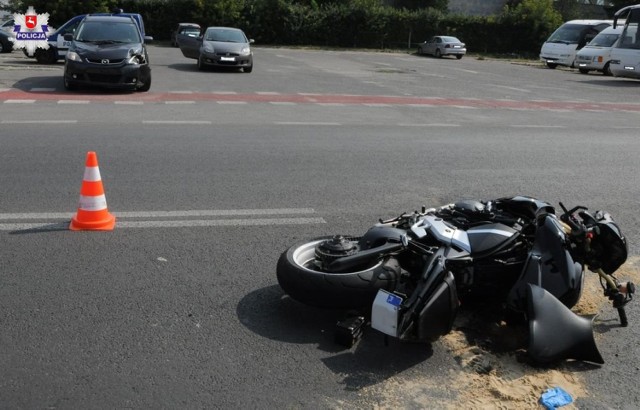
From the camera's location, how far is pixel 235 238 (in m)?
5.84

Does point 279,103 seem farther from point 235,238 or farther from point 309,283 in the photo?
point 309,283

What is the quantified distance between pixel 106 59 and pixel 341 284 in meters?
13.8

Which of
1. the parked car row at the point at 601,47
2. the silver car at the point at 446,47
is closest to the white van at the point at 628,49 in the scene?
the parked car row at the point at 601,47

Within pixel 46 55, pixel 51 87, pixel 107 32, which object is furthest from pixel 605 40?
pixel 51 87

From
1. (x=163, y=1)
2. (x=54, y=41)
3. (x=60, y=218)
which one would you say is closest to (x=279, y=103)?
(x=60, y=218)

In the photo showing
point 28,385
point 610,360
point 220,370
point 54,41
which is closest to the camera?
point 28,385

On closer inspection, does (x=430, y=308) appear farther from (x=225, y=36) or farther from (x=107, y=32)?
(x=225, y=36)

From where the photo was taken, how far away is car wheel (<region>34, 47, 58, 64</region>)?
77.4 feet

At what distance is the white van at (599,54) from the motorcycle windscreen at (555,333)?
96.7ft

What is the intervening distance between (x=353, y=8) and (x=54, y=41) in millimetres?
31967

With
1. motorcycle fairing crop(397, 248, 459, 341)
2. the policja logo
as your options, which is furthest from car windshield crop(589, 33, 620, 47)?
motorcycle fairing crop(397, 248, 459, 341)

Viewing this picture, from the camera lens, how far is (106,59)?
1628cm

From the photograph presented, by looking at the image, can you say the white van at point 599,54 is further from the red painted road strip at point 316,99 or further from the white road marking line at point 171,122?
the white road marking line at point 171,122

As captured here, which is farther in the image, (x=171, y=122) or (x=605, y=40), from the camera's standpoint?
(x=605, y=40)
